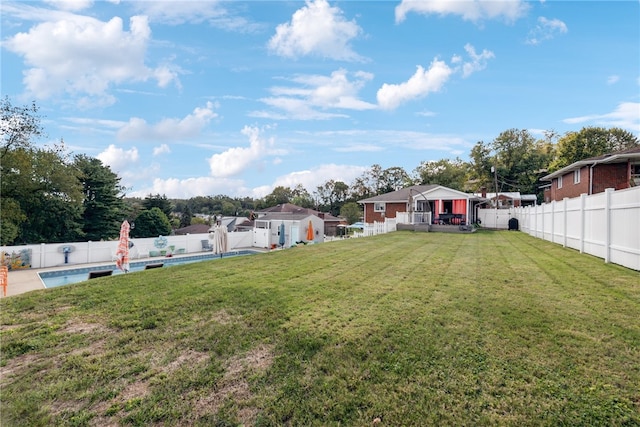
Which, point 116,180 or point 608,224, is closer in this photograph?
point 608,224

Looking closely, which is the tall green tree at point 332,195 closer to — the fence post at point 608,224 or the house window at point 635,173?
the house window at point 635,173

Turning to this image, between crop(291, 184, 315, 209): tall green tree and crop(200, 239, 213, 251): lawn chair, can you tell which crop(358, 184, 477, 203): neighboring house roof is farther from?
crop(291, 184, 315, 209): tall green tree

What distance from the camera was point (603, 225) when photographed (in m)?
7.68

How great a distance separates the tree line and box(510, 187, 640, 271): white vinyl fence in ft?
64.3

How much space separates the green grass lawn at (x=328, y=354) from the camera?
2500 mm

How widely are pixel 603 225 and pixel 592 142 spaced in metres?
36.5

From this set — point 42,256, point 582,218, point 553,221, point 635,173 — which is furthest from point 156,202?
point 635,173

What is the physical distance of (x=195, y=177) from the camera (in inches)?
1220

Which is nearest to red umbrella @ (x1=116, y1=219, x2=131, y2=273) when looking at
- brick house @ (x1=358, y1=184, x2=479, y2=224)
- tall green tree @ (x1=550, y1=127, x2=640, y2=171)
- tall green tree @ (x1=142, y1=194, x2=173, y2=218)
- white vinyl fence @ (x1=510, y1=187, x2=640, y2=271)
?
white vinyl fence @ (x1=510, y1=187, x2=640, y2=271)

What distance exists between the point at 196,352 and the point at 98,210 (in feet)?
108

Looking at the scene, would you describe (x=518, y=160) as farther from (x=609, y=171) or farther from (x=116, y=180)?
(x=116, y=180)

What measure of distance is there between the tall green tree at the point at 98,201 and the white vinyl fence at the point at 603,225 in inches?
1359

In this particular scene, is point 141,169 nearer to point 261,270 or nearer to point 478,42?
point 261,270

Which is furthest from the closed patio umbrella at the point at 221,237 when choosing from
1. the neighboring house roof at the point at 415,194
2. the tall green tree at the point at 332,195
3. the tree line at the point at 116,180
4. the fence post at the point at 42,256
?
the tall green tree at the point at 332,195
